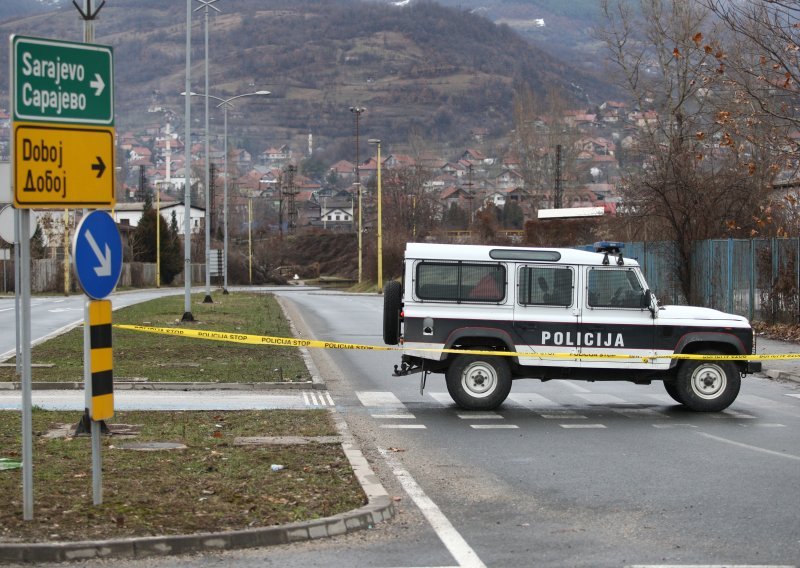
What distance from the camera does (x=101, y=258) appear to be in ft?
26.0

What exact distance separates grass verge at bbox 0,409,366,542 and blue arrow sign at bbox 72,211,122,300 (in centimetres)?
157

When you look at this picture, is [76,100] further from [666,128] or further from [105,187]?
[666,128]

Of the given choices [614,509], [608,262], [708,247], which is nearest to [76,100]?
[614,509]

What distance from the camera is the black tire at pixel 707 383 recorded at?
14805 millimetres

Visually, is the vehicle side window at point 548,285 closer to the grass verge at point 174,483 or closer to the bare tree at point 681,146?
the grass verge at point 174,483

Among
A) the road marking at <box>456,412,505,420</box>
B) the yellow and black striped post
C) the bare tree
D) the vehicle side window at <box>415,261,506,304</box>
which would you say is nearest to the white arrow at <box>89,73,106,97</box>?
the yellow and black striped post

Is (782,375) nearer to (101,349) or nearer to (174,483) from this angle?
(174,483)

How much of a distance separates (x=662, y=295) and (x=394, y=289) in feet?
81.4

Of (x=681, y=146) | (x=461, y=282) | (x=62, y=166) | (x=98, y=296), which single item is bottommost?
(x=461, y=282)

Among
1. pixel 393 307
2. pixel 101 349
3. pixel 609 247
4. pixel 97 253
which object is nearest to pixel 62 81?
pixel 97 253

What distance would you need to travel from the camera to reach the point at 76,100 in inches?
301

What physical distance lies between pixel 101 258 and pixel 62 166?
28.3 inches

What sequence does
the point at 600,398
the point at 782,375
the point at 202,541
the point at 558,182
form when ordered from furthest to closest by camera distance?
the point at 558,182
the point at 782,375
the point at 600,398
the point at 202,541

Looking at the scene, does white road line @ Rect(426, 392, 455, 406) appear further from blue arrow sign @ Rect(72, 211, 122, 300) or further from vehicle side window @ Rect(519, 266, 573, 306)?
blue arrow sign @ Rect(72, 211, 122, 300)
